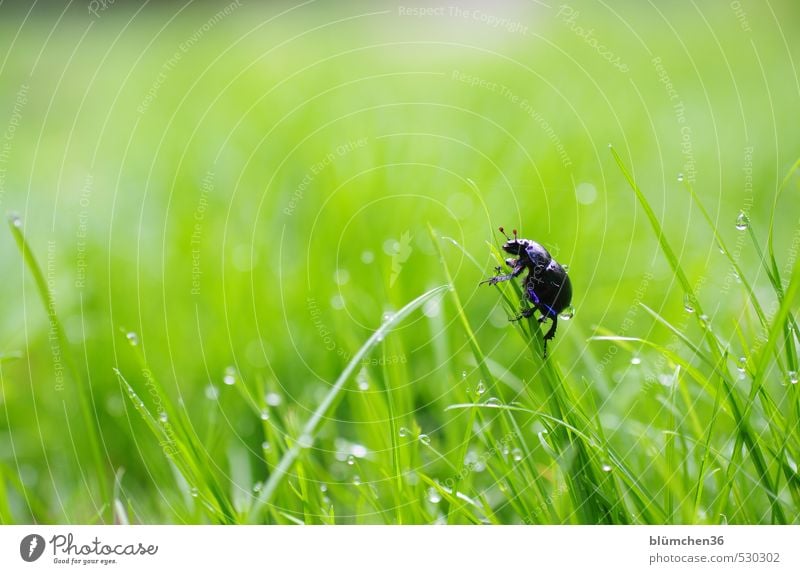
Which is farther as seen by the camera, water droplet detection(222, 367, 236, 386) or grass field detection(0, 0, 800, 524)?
water droplet detection(222, 367, 236, 386)

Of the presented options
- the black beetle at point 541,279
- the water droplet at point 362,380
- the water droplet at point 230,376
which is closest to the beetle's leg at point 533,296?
the black beetle at point 541,279

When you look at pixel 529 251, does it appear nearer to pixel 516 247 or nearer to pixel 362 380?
pixel 516 247

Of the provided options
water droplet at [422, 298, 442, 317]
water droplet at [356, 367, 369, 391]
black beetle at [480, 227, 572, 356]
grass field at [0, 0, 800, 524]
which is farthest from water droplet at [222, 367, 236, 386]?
black beetle at [480, 227, 572, 356]

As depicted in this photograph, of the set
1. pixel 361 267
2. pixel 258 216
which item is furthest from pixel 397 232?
pixel 258 216

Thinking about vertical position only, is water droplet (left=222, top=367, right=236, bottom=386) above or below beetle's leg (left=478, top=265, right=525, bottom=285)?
below

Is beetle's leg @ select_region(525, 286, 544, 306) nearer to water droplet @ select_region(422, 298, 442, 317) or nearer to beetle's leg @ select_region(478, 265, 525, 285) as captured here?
beetle's leg @ select_region(478, 265, 525, 285)
